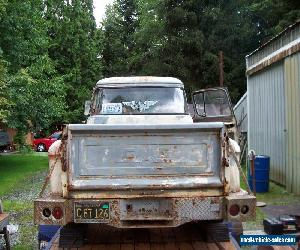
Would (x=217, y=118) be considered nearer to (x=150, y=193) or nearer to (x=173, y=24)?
(x=150, y=193)

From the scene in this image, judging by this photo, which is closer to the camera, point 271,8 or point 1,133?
point 1,133

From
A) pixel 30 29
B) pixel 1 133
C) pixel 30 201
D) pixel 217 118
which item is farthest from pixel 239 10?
pixel 217 118

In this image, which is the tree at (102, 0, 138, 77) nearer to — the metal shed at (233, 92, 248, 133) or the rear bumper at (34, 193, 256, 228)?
the metal shed at (233, 92, 248, 133)

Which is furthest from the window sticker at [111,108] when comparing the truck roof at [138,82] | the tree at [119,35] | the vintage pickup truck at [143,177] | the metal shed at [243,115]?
the tree at [119,35]

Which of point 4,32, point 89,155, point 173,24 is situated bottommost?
point 89,155

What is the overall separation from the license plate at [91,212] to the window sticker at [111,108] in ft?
9.40

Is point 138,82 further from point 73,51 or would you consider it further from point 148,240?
point 73,51

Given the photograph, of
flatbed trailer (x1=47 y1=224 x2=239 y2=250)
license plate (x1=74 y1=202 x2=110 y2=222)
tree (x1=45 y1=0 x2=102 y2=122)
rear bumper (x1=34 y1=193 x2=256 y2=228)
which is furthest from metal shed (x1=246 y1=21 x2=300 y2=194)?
tree (x1=45 y1=0 x2=102 y2=122)

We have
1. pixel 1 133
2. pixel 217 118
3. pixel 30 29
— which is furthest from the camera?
pixel 1 133

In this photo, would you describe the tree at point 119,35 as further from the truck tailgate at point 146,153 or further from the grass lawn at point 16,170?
the truck tailgate at point 146,153

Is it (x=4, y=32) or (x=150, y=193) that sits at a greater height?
(x=4, y=32)

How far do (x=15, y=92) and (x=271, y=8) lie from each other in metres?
24.2

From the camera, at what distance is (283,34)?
15.3m

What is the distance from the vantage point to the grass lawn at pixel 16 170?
19053 mm
